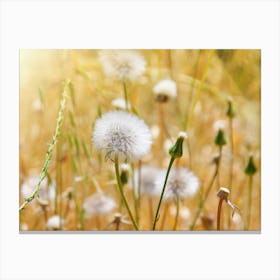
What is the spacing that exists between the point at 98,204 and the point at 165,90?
0.42m

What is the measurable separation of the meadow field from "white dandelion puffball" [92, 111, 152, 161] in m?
0.21

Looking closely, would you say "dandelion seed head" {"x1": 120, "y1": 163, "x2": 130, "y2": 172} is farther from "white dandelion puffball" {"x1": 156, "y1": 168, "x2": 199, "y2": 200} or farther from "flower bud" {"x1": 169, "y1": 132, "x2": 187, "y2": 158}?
"flower bud" {"x1": 169, "y1": 132, "x2": 187, "y2": 158}

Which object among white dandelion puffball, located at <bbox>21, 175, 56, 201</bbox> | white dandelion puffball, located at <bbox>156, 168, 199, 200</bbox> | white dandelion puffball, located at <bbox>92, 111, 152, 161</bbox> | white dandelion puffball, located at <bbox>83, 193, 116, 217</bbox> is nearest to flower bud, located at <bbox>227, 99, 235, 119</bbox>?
white dandelion puffball, located at <bbox>156, 168, 199, 200</bbox>

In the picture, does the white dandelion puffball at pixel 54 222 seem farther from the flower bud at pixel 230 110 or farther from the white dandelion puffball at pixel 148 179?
the flower bud at pixel 230 110

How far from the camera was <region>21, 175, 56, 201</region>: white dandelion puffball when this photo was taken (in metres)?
1.82

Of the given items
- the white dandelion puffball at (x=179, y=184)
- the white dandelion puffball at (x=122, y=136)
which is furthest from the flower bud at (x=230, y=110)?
the white dandelion puffball at (x=122, y=136)

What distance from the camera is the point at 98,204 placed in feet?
6.00

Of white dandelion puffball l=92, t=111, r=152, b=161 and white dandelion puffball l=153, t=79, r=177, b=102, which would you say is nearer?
white dandelion puffball l=92, t=111, r=152, b=161

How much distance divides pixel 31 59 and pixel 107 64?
9.5 inches

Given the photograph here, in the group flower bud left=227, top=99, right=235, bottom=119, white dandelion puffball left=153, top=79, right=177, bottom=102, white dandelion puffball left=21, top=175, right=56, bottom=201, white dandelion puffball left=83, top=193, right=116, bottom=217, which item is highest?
white dandelion puffball left=153, top=79, right=177, bottom=102

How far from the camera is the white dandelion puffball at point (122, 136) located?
154 centimetres

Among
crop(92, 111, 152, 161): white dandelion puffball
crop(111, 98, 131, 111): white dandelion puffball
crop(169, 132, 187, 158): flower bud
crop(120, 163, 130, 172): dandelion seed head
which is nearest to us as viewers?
crop(169, 132, 187, 158): flower bud

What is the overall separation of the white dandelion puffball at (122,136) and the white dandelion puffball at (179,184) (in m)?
0.21
